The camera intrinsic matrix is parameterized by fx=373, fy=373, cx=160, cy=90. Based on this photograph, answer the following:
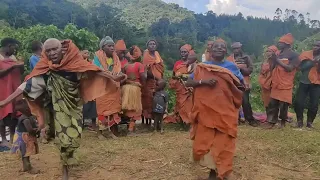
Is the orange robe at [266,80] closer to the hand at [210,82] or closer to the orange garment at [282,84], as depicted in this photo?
the orange garment at [282,84]

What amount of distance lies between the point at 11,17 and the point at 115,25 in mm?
11283

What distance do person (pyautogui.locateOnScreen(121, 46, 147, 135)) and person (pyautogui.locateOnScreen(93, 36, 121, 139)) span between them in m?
0.15

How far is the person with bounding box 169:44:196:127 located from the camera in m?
7.46

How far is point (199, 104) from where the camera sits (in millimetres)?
4520

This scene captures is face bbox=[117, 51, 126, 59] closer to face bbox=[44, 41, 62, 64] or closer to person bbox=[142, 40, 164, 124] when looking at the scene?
person bbox=[142, 40, 164, 124]

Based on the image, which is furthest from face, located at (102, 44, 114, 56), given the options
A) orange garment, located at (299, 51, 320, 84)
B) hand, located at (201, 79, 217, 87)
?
orange garment, located at (299, 51, 320, 84)

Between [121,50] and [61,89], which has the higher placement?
[121,50]

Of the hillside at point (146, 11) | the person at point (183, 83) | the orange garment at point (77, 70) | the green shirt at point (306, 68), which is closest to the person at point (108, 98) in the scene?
the person at point (183, 83)

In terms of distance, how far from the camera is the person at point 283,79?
7.35m

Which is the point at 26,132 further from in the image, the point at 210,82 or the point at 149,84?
the point at 149,84

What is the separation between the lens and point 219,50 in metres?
4.53

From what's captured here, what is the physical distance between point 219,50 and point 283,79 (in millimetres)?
3442

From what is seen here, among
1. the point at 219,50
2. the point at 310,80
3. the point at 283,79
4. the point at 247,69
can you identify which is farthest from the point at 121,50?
the point at 310,80

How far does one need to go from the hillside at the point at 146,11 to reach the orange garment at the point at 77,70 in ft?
253
